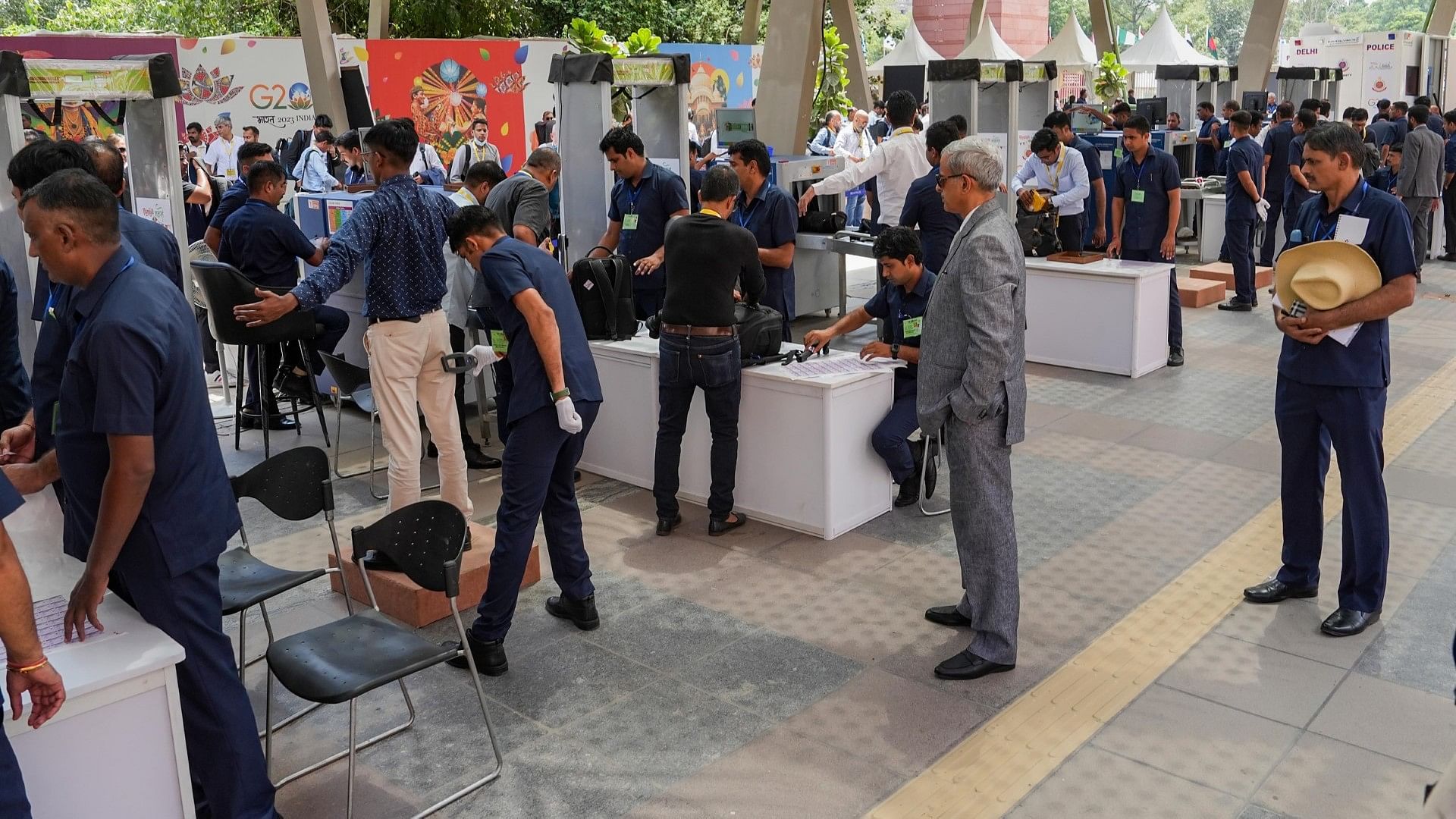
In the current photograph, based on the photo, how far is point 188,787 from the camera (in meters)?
2.88

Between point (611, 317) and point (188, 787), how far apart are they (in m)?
3.78

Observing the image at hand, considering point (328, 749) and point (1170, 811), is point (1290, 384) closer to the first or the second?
point (1170, 811)

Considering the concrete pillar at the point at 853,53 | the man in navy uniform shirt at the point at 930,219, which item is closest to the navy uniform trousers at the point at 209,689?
the man in navy uniform shirt at the point at 930,219

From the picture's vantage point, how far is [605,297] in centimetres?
630

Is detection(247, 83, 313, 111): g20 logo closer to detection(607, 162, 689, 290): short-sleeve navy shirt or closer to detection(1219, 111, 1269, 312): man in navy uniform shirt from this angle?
detection(607, 162, 689, 290): short-sleeve navy shirt

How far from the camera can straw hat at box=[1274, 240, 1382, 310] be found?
4230 millimetres

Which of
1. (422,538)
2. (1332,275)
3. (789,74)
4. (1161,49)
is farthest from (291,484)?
(1161,49)

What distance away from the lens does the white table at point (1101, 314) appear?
321 inches

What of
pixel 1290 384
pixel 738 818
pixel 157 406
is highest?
pixel 157 406

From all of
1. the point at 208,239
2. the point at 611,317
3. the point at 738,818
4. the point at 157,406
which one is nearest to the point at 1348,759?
the point at 738,818

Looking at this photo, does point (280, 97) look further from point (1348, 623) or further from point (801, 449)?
point (1348, 623)

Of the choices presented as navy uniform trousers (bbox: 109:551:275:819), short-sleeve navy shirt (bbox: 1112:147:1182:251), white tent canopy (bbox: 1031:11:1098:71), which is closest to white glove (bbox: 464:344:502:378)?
navy uniform trousers (bbox: 109:551:275:819)

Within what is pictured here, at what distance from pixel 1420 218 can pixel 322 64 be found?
40.0 feet

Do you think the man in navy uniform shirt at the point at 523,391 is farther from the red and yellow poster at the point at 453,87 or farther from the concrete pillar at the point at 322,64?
the red and yellow poster at the point at 453,87
